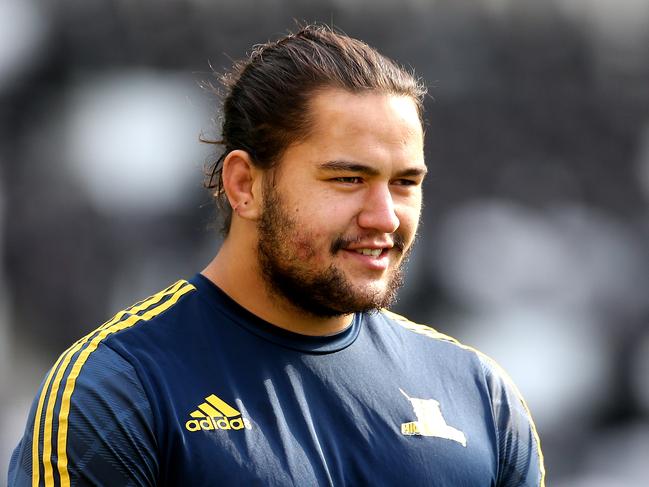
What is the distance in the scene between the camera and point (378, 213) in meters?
2.88

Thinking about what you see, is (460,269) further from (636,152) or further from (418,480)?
(418,480)

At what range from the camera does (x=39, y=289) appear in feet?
23.1

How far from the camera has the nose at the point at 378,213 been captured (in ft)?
9.45

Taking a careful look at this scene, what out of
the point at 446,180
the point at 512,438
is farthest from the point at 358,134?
the point at 446,180

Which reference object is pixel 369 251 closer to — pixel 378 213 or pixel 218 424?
pixel 378 213

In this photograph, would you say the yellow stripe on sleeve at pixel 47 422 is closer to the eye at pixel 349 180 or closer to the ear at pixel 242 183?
the ear at pixel 242 183

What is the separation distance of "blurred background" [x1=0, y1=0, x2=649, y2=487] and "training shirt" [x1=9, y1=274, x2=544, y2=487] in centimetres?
388

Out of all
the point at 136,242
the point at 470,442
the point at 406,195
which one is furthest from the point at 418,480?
the point at 136,242

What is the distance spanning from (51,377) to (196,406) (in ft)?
1.12

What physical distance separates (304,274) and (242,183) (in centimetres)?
33

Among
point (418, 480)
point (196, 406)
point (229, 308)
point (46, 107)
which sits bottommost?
point (418, 480)

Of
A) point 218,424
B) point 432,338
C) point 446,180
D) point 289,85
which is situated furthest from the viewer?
point 446,180

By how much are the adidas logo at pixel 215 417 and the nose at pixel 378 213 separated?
1.78 feet

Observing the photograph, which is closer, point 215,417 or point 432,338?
point 215,417
